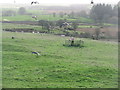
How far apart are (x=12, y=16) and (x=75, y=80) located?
70077mm

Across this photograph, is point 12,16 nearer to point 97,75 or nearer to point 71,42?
point 71,42

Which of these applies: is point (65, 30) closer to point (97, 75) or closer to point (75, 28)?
point (75, 28)

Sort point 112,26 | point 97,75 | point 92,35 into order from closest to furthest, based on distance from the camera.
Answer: point 97,75, point 112,26, point 92,35

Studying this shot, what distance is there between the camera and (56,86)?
50.5 ft

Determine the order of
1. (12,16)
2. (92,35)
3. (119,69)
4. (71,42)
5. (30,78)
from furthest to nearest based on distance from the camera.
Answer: (12,16)
(92,35)
(71,42)
(119,69)
(30,78)

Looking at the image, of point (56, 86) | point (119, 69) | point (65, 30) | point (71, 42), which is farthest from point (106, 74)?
point (65, 30)

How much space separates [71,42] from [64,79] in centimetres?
2018

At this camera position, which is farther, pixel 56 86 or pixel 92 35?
pixel 92 35

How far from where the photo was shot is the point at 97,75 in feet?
62.2

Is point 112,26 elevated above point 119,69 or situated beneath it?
elevated above

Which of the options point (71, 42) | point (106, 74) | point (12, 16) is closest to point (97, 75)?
point (106, 74)

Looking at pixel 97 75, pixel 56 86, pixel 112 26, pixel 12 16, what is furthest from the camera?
pixel 12 16

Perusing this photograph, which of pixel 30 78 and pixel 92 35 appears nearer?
pixel 30 78

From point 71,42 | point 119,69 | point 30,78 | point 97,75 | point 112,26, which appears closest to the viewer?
point 30,78
